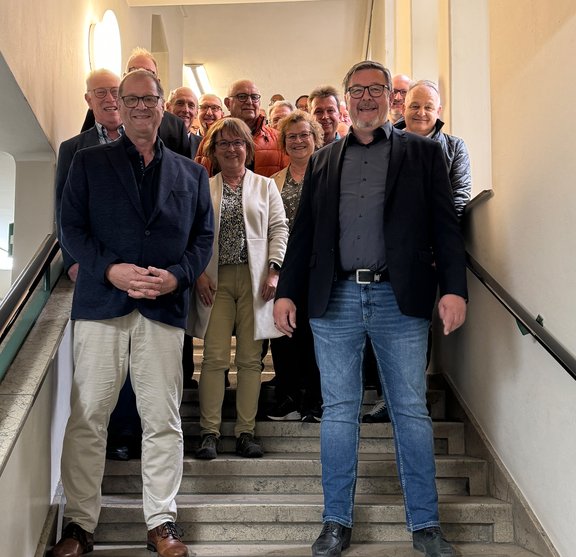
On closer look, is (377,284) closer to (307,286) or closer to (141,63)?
(307,286)

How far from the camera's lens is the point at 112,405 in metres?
2.67

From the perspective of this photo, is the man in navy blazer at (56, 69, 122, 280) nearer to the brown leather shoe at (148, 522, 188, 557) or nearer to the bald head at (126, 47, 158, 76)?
the bald head at (126, 47, 158, 76)

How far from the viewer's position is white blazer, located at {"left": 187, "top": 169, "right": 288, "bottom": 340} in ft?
10.9

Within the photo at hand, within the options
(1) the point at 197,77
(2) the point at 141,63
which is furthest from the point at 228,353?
(1) the point at 197,77

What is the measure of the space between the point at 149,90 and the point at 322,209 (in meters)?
0.71

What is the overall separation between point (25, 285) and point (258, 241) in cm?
109

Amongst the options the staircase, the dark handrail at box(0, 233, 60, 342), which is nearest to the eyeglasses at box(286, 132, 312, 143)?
the dark handrail at box(0, 233, 60, 342)

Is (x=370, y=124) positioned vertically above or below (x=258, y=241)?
above

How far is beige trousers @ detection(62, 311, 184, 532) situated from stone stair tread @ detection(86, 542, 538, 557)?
14 centimetres

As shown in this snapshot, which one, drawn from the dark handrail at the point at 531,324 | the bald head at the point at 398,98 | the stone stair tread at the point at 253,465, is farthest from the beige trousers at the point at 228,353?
the bald head at the point at 398,98

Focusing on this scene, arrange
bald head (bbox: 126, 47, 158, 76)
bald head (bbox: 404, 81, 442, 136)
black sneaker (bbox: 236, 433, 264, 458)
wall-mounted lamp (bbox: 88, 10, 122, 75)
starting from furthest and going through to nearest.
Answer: wall-mounted lamp (bbox: 88, 10, 122, 75) → bald head (bbox: 126, 47, 158, 76) → bald head (bbox: 404, 81, 442, 136) → black sneaker (bbox: 236, 433, 264, 458)

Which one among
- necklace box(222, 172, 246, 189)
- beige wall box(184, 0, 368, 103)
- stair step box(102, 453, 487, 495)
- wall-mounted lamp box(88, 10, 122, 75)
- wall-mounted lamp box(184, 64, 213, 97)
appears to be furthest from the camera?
wall-mounted lamp box(184, 64, 213, 97)

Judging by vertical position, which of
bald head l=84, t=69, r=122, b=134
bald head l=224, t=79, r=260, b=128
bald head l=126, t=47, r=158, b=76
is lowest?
bald head l=84, t=69, r=122, b=134

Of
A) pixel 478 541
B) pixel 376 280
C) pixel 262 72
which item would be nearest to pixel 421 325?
pixel 376 280
